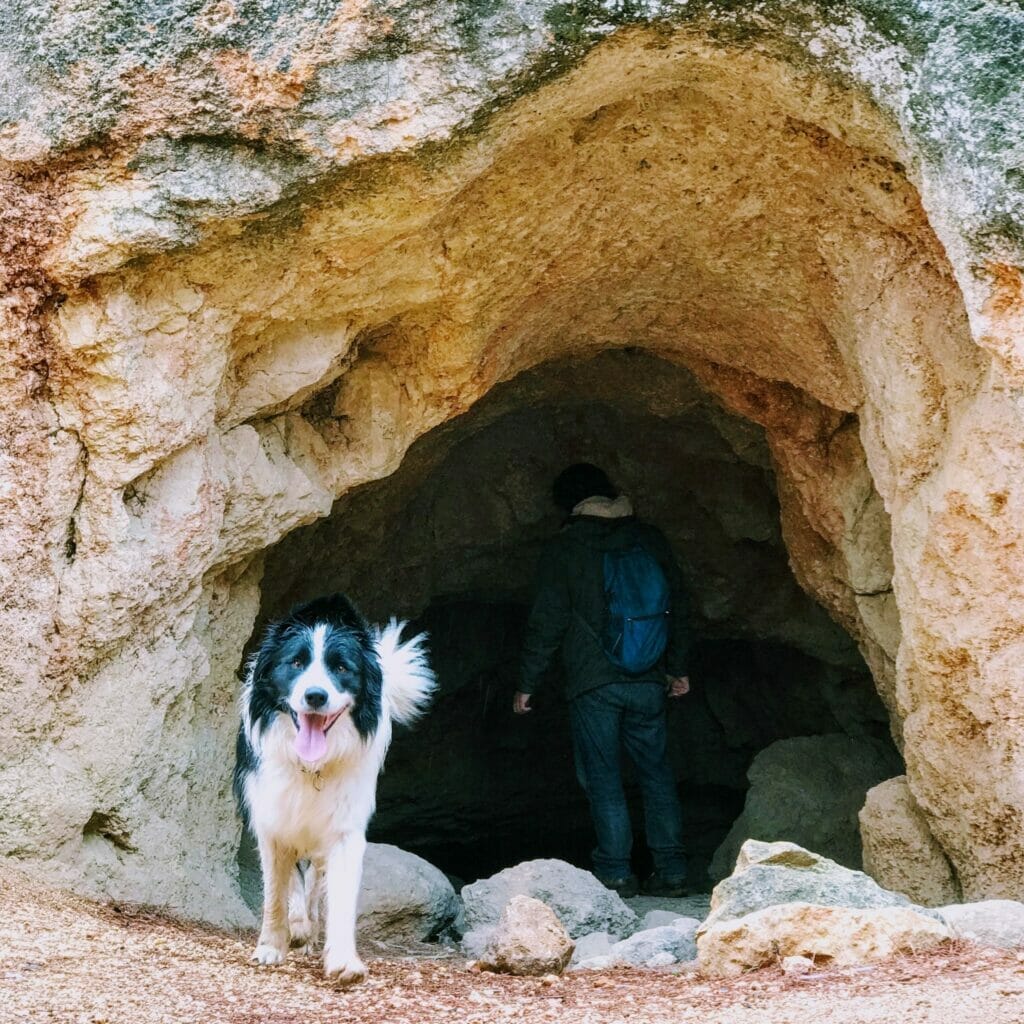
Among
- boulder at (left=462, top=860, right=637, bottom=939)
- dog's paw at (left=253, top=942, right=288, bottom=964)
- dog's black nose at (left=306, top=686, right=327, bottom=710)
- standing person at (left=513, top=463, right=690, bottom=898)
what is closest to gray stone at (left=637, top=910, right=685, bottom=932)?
boulder at (left=462, top=860, right=637, bottom=939)

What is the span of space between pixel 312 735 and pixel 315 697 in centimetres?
18

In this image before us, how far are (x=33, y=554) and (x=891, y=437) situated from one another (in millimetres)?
3315

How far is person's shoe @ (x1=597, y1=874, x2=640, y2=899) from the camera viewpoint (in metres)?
Answer: 6.93

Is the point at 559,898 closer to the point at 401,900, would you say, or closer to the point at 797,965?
the point at 401,900

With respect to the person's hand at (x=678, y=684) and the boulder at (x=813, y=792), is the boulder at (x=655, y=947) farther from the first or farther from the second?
the boulder at (x=813, y=792)

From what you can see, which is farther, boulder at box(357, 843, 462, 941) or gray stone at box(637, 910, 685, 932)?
gray stone at box(637, 910, 685, 932)

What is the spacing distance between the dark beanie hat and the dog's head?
285 centimetres

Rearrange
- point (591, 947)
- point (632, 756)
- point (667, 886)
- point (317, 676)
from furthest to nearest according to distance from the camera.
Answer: point (632, 756), point (667, 886), point (591, 947), point (317, 676)

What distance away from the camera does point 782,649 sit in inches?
363

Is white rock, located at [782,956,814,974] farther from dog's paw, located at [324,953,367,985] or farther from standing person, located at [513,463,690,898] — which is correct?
standing person, located at [513,463,690,898]

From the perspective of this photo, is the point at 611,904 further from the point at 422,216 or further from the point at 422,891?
the point at 422,216

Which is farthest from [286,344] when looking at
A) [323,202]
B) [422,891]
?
[422,891]

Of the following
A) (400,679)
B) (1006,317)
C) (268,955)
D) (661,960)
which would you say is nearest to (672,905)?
(661,960)

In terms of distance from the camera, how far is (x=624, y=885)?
700 centimetres
